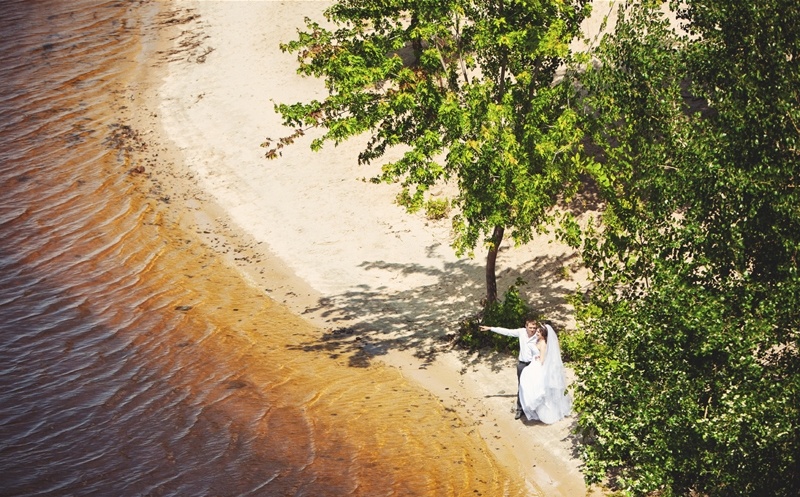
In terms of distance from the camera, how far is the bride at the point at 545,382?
15.2 metres

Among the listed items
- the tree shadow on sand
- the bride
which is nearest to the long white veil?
the bride

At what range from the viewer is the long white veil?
15.2 meters

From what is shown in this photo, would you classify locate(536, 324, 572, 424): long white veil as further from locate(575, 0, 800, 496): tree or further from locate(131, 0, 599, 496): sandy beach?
locate(575, 0, 800, 496): tree

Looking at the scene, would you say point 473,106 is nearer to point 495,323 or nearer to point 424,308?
point 495,323

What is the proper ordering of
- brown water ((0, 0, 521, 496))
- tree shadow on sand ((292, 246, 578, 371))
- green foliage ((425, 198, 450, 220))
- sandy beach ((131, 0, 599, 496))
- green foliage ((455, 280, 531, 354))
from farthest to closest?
green foliage ((425, 198, 450, 220)) < tree shadow on sand ((292, 246, 578, 371)) < green foliage ((455, 280, 531, 354)) < sandy beach ((131, 0, 599, 496)) < brown water ((0, 0, 521, 496))

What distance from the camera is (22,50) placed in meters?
37.3

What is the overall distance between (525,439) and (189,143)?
18.1 m

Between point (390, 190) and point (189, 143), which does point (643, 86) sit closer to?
point (390, 190)

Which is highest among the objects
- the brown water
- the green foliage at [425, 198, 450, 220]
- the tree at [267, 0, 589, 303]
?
the tree at [267, 0, 589, 303]

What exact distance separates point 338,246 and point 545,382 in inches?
367

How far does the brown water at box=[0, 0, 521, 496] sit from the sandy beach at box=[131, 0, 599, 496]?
2.15 ft

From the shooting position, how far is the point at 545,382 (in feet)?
49.6

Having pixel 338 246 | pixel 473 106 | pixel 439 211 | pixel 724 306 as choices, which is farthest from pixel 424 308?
pixel 724 306

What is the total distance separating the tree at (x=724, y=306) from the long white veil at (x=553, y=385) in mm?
3251
